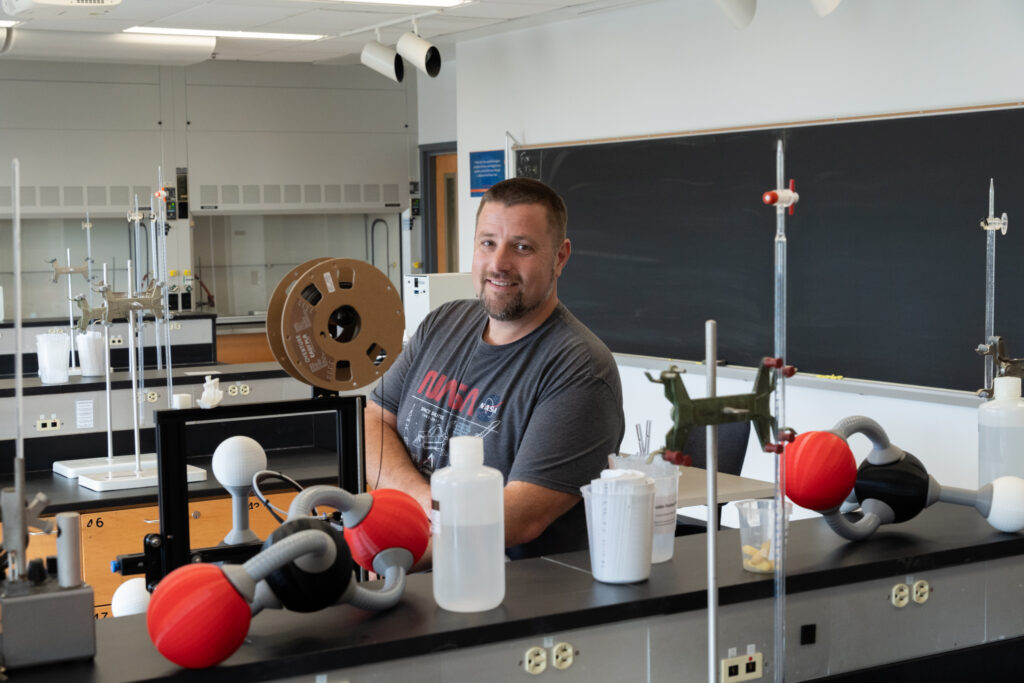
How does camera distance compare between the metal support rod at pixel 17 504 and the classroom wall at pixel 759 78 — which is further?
the classroom wall at pixel 759 78

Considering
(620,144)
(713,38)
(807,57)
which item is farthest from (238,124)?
(807,57)

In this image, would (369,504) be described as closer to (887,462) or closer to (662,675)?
(662,675)

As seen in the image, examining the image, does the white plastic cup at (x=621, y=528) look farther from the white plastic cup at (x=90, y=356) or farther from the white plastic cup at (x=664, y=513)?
the white plastic cup at (x=90, y=356)

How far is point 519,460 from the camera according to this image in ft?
6.05

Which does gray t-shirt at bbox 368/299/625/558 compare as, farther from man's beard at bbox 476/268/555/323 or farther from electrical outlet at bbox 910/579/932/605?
electrical outlet at bbox 910/579/932/605

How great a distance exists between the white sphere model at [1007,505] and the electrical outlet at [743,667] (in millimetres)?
502

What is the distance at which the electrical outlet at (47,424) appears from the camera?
158 inches

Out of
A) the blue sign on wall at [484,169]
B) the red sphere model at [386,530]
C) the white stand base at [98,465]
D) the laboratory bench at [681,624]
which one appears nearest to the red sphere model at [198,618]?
the laboratory bench at [681,624]

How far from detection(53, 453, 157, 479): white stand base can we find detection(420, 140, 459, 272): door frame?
4682 mm

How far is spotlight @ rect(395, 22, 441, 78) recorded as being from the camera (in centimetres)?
566

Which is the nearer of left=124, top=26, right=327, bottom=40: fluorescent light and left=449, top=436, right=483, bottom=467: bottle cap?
left=449, top=436, right=483, bottom=467: bottle cap

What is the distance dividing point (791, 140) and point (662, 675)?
3632 millimetres

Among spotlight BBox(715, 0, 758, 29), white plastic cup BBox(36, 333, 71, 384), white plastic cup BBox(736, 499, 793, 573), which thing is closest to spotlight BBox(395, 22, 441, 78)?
spotlight BBox(715, 0, 758, 29)

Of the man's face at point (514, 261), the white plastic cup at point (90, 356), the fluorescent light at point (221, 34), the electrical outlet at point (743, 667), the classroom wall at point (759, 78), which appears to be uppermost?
the fluorescent light at point (221, 34)
